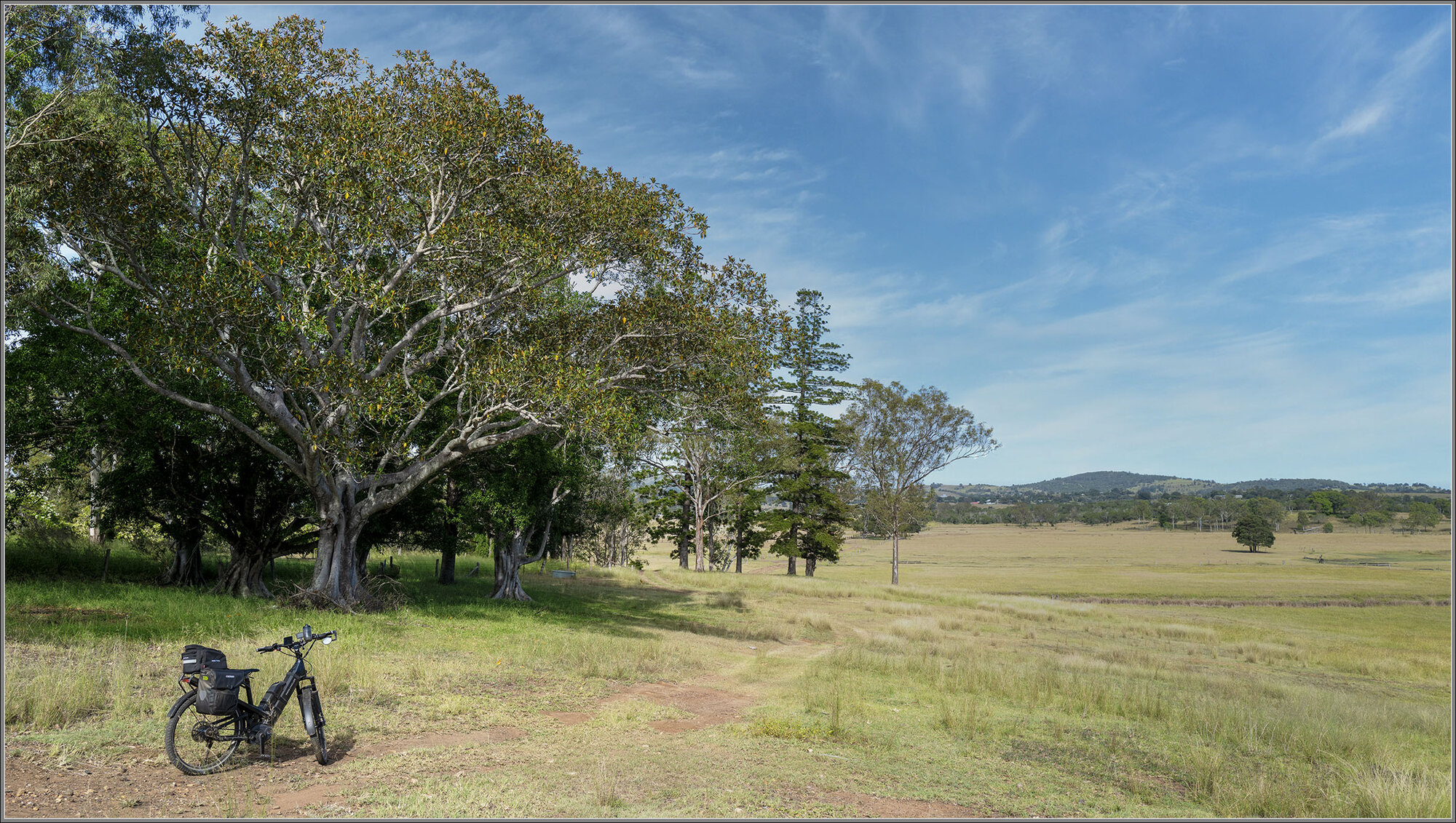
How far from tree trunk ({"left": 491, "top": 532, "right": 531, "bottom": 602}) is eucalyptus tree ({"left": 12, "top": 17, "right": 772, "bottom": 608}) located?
23.0 feet

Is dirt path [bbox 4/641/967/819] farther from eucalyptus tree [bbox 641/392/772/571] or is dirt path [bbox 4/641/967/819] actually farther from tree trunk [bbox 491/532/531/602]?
eucalyptus tree [bbox 641/392/772/571]

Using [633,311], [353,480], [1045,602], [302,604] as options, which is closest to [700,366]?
[633,311]

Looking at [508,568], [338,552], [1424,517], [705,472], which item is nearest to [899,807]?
[338,552]

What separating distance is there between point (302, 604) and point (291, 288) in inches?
331

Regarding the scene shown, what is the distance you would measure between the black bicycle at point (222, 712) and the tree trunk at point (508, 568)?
753 inches

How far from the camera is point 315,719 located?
28.3 feet

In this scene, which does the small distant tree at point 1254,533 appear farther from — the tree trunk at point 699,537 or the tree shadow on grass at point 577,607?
the tree shadow on grass at point 577,607

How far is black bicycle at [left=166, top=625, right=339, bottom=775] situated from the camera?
7.89 meters

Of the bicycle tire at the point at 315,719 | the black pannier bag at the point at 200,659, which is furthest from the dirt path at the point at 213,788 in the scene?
the black pannier bag at the point at 200,659

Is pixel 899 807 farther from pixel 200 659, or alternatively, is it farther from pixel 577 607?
pixel 577 607

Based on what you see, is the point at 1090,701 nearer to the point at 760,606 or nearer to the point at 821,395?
the point at 760,606

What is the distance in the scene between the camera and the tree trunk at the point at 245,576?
2212 centimetres

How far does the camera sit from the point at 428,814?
7129 millimetres

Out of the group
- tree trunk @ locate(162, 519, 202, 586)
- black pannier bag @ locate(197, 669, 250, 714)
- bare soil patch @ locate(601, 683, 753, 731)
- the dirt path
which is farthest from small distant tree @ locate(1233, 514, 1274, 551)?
black pannier bag @ locate(197, 669, 250, 714)
